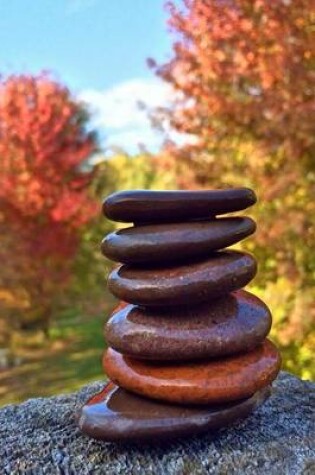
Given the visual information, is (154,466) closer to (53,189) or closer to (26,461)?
(26,461)

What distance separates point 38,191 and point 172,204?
6.62 metres

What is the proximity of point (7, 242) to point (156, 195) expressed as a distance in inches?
232

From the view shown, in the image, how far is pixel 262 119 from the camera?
193 inches

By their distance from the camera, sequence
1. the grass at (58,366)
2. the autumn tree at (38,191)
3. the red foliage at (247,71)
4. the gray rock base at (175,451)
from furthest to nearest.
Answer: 1. the autumn tree at (38,191)
2. the grass at (58,366)
3. the red foliage at (247,71)
4. the gray rock base at (175,451)

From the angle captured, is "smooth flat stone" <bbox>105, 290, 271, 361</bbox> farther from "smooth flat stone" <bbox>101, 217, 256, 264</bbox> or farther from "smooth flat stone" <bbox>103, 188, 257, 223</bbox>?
"smooth flat stone" <bbox>103, 188, 257, 223</bbox>

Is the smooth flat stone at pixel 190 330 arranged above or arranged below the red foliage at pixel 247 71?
below

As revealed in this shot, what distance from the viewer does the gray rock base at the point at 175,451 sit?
2332 millimetres

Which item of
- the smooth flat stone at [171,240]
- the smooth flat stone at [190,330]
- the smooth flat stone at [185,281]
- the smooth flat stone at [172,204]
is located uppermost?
the smooth flat stone at [172,204]

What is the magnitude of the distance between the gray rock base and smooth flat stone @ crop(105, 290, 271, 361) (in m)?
0.34

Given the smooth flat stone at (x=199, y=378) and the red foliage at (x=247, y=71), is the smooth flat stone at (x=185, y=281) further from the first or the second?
the red foliage at (x=247, y=71)

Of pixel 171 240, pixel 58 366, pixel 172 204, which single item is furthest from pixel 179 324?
pixel 58 366

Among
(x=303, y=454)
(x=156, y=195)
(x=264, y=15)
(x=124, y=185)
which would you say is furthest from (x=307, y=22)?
(x=124, y=185)

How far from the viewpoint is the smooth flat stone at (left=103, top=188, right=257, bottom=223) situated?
2.41 meters

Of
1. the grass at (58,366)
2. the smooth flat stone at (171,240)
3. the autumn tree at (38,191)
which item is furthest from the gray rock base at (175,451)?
the autumn tree at (38,191)
